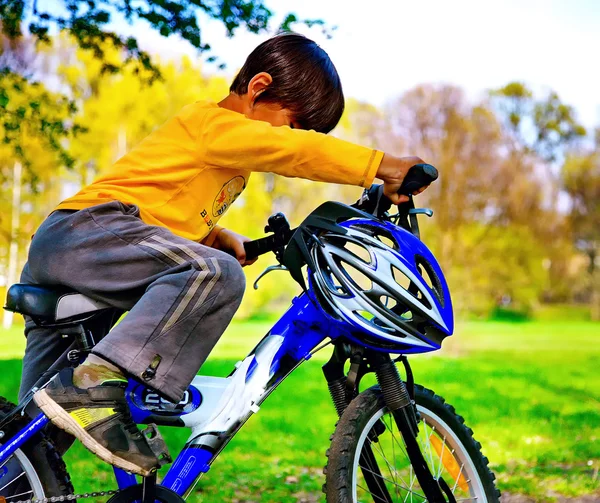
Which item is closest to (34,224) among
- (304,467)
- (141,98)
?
(141,98)

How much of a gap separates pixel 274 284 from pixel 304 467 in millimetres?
15396

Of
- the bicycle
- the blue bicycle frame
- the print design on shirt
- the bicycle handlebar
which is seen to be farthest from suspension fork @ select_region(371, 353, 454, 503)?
the print design on shirt

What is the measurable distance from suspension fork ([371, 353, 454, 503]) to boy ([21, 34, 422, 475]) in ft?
1.57

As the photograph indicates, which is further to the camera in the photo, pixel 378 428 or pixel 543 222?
pixel 543 222

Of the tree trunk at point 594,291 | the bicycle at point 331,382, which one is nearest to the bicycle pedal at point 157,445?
the bicycle at point 331,382

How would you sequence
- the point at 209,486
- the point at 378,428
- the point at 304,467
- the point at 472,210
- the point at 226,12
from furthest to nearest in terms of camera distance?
the point at 472,210 < the point at 304,467 < the point at 226,12 < the point at 209,486 < the point at 378,428

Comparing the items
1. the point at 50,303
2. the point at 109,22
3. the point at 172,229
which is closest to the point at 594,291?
the point at 109,22

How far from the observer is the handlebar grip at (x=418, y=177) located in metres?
1.96

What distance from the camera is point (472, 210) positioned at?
14180mm

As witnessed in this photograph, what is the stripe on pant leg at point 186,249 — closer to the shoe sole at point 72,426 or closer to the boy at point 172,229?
the boy at point 172,229

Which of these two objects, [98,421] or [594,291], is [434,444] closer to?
[98,421]

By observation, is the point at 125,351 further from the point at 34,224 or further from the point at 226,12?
the point at 34,224

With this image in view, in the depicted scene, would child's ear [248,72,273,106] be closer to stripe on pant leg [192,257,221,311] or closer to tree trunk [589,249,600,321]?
stripe on pant leg [192,257,221,311]

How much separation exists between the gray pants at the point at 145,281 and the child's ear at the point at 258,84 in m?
0.52
